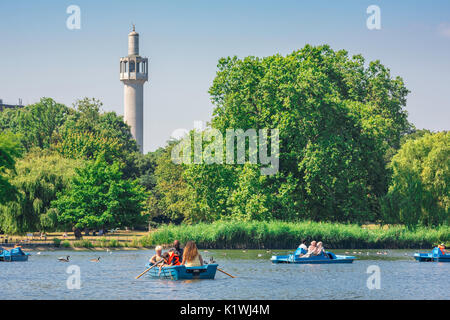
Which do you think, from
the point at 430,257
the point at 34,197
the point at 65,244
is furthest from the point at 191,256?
the point at 34,197

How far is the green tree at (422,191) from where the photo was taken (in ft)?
228

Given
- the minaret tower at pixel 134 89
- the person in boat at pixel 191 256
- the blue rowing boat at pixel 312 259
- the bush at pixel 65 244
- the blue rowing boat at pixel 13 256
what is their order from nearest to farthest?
the person in boat at pixel 191 256 → the blue rowing boat at pixel 312 259 → the blue rowing boat at pixel 13 256 → the bush at pixel 65 244 → the minaret tower at pixel 134 89

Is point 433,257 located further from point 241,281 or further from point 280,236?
point 241,281

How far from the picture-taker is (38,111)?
115 m

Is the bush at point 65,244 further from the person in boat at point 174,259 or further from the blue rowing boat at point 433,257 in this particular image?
the blue rowing boat at point 433,257

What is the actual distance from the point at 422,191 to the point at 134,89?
7889cm

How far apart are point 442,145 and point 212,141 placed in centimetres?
2072

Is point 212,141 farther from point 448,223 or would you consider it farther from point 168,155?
point 168,155

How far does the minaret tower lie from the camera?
451 ft

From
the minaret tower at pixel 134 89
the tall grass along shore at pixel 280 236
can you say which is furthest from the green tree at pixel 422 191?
the minaret tower at pixel 134 89

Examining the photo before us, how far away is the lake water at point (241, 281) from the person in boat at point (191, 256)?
87 centimetres

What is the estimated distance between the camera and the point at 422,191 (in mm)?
69938

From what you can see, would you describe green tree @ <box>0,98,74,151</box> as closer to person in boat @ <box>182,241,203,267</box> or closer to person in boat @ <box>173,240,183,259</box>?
person in boat @ <box>173,240,183,259</box>
